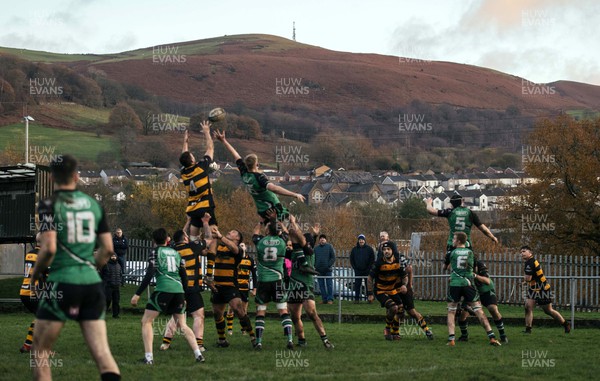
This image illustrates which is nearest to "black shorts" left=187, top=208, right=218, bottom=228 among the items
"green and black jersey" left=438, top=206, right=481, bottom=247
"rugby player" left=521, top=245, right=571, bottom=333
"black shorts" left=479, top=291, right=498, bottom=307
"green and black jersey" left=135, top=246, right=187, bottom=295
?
"green and black jersey" left=135, top=246, right=187, bottom=295

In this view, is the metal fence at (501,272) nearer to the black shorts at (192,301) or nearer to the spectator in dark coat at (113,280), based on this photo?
the spectator in dark coat at (113,280)

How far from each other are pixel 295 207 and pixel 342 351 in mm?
80701

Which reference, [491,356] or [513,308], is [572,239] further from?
[491,356]

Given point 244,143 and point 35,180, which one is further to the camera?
point 244,143

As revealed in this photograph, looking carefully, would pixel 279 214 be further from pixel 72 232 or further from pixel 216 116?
pixel 72 232

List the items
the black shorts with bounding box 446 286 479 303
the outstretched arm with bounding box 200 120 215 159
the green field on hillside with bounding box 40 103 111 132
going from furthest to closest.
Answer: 1. the green field on hillside with bounding box 40 103 111 132
2. the black shorts with bounding box 446 286 479 303
3. the outstretched arm with bounding box 200 120 215 159

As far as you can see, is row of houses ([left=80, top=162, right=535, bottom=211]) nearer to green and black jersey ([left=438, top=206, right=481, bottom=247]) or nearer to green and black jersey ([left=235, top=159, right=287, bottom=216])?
green and black jersey ([left=438, top=206, right=481, bottom=247])

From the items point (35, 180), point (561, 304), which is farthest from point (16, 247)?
point (561, 304)

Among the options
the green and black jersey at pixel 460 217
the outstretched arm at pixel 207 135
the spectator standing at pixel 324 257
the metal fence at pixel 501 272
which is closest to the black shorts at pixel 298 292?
the outstretched arm at pixel 207 135

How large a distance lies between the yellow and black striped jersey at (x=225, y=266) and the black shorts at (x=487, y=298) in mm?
4602

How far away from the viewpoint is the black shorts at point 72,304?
911cm

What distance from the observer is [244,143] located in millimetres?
168500

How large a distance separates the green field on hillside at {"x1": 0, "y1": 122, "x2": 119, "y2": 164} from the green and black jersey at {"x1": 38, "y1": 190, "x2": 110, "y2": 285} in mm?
106066

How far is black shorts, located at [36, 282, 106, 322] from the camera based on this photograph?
9.11 metres
